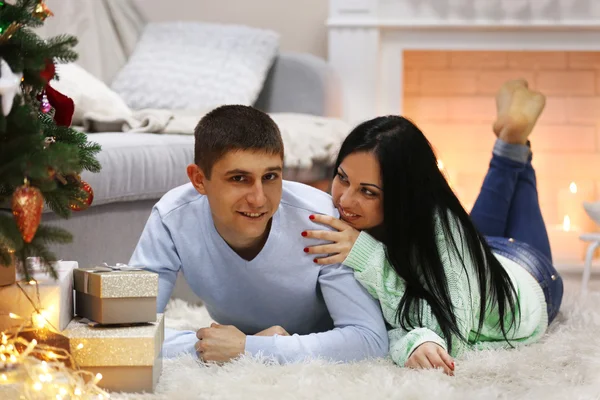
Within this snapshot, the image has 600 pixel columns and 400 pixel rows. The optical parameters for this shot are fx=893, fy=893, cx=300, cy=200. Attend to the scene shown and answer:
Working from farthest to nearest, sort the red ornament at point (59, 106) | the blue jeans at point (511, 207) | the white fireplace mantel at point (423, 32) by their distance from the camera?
the white fireplace mantel at point (423, 32) → the blue jeans at point (511, 207) → the red ornament at point (59, 106)

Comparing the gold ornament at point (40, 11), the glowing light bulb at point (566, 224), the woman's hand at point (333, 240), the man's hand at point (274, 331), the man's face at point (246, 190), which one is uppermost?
the gold ornament at point (40, 11)

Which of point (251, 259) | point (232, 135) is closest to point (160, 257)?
point (251, 259)

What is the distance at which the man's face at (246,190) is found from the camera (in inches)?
54.9

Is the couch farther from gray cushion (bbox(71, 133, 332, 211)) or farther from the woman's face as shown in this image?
the woman's face

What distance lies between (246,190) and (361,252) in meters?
0.23

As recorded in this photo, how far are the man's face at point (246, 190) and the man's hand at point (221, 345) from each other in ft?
0.53

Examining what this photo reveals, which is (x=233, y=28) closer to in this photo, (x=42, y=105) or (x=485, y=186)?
(x=485, y=186)

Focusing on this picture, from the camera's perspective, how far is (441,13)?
10.0ft

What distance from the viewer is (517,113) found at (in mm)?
2068

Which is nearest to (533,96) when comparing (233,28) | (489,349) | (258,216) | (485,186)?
(485,186)

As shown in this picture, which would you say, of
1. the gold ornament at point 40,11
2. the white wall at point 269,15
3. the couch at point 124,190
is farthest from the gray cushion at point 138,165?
the white wall at point 269,15

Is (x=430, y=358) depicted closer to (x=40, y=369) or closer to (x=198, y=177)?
(x=198, y=177)

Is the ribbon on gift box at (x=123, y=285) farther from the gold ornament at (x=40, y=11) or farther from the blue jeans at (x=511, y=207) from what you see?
the blue jeans at (x=511, y=207)

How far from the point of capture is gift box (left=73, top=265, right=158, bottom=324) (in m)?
1.22
